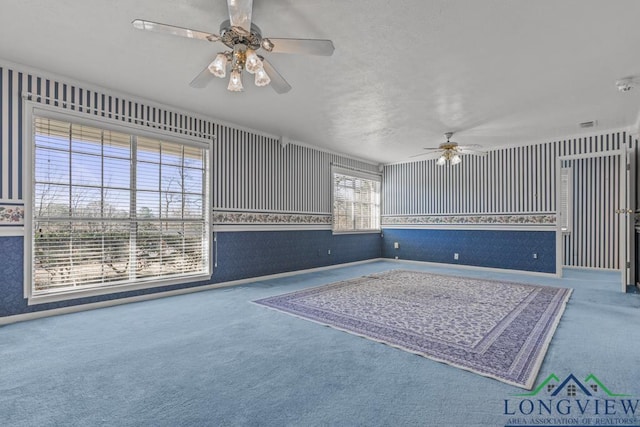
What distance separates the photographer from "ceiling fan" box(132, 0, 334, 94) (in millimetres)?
2169

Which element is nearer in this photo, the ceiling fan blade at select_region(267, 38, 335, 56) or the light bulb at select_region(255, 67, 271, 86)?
the ceiling fan blade at select_region(267, 38, 335, 56)

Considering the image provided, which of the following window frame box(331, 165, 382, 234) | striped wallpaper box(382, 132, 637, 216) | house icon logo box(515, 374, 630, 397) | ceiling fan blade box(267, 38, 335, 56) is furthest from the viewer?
window frame box(331, 165, 382, 234)

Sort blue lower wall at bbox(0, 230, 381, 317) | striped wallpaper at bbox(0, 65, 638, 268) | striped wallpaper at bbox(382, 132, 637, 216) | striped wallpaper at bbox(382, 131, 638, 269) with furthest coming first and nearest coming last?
striped wallpaper at bbox(382, 131, 638, 269) → striped wallpaper at bbox(382, 132, 637, 216) → striped wallpaper at bbox(0, 65, 638, 268) → blue lower wall at bbox(0, 230, 381, 317)

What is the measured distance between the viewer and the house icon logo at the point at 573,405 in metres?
1.77

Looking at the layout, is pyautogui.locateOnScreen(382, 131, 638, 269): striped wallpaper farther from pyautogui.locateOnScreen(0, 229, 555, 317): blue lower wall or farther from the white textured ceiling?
the white textured ceiling

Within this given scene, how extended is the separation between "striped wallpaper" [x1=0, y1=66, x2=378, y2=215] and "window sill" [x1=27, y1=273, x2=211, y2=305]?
3.70ft

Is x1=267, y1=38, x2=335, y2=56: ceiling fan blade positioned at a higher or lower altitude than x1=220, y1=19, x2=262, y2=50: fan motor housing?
lower

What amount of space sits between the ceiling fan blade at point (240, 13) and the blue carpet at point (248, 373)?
8.07 ft

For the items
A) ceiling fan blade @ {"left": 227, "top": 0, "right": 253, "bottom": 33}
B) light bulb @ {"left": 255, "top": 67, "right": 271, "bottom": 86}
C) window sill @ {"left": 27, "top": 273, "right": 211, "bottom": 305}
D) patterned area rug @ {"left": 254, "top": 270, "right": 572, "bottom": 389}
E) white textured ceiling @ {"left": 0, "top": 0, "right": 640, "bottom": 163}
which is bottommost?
patterned area rug @ {"left": 254, "top": 270, "right": 572, "bottom": 389}

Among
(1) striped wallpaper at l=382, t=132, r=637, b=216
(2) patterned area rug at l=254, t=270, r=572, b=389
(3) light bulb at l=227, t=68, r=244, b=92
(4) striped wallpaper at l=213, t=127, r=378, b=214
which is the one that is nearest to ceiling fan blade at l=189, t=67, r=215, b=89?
(3) light bulb at l=227, t=68, r=244, b=92

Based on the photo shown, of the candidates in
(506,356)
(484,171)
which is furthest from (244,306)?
(484,171)

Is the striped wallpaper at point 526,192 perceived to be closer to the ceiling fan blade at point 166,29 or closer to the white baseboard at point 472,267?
the white baseboard at point 472,267

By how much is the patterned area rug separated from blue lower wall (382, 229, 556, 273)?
5.07ft

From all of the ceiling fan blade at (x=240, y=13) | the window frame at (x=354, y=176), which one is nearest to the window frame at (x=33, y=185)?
the ceiling fan blade at (x=240, y=13)
